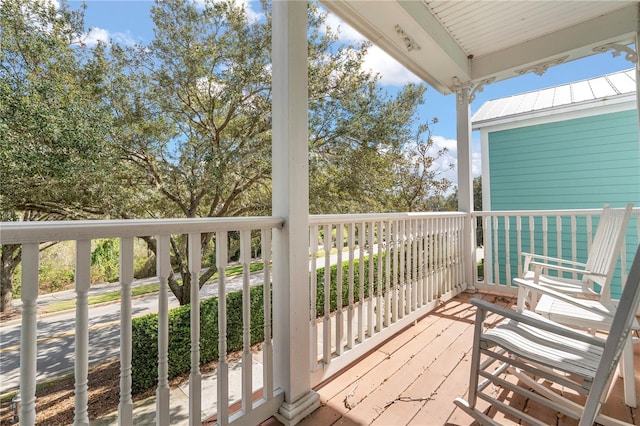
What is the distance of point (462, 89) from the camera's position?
3.61 m

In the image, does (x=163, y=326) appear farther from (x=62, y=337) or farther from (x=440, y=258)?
(x=62, y=337)

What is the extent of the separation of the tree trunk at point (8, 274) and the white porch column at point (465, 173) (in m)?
4.98

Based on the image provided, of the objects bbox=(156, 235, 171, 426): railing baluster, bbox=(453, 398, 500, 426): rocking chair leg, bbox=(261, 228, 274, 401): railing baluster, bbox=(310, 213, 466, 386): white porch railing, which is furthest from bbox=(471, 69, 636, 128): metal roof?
bbox=(156, 235, 171, 426): railing baluster

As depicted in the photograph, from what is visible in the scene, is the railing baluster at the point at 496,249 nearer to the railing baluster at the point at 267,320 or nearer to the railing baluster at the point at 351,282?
the railing baluster at the point at 351,282

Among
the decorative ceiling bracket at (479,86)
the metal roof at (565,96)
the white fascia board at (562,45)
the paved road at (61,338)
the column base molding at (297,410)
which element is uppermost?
the metal roof at (565,96)

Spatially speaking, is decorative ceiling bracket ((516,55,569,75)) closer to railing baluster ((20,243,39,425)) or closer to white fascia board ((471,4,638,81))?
white fascia board ((471,4,638,81))

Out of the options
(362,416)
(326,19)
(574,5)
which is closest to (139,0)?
(326,19)

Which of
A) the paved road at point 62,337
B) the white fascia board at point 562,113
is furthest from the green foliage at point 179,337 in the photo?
the white fascia board at point 562,113

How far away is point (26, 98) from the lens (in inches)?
120

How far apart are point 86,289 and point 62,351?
439 cm

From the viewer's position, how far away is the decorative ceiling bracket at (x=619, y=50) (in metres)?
2.71

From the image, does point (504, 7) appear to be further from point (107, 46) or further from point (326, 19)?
point (107, 46)

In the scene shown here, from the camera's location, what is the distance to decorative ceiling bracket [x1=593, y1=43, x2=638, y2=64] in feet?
8.88

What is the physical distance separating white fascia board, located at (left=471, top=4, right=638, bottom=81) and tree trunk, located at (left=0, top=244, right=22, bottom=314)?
215 inches
